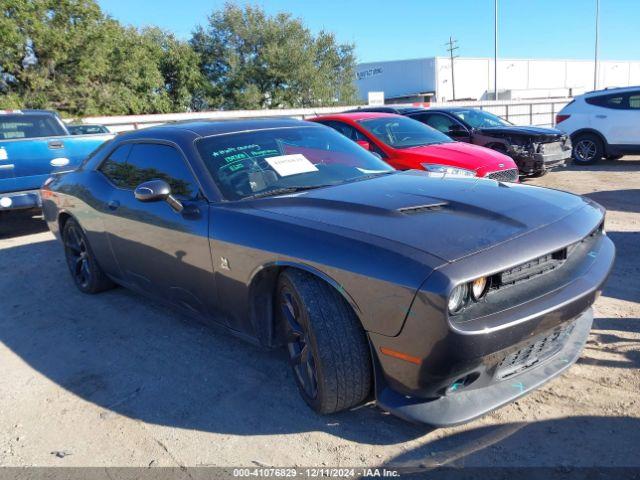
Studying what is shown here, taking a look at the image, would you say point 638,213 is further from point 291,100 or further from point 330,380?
point 291,100

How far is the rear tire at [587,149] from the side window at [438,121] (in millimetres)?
3562

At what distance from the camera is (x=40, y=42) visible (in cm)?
2158

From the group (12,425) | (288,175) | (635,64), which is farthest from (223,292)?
(635,64)

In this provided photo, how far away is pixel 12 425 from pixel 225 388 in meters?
1.17

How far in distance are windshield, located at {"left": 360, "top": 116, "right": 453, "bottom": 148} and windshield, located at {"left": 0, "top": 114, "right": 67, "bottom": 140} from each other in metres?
4.83

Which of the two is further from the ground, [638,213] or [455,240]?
[455,240]

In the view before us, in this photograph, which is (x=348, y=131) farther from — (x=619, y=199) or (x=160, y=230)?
(x=160, y=230)

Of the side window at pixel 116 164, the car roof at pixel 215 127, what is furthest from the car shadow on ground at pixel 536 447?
the side window at pixel 116 164

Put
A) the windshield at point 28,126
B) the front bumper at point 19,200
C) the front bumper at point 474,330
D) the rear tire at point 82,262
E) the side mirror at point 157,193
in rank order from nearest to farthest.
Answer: the front bumper at point 474,330 → the side mirror at point 157,193 → the rear tire at point 82,262 → the front bumper at point 19,200 → the windshield at point 28,126

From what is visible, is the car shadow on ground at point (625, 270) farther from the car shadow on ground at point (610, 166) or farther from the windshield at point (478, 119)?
the car shadow on ground at point (610, 166)

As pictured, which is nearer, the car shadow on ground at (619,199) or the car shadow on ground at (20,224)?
the car shadow on ground at (619,199)

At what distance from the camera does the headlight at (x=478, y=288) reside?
220cm

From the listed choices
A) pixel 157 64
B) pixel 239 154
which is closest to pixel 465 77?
pixel 157 64

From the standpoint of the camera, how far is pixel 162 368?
11.1 feet
